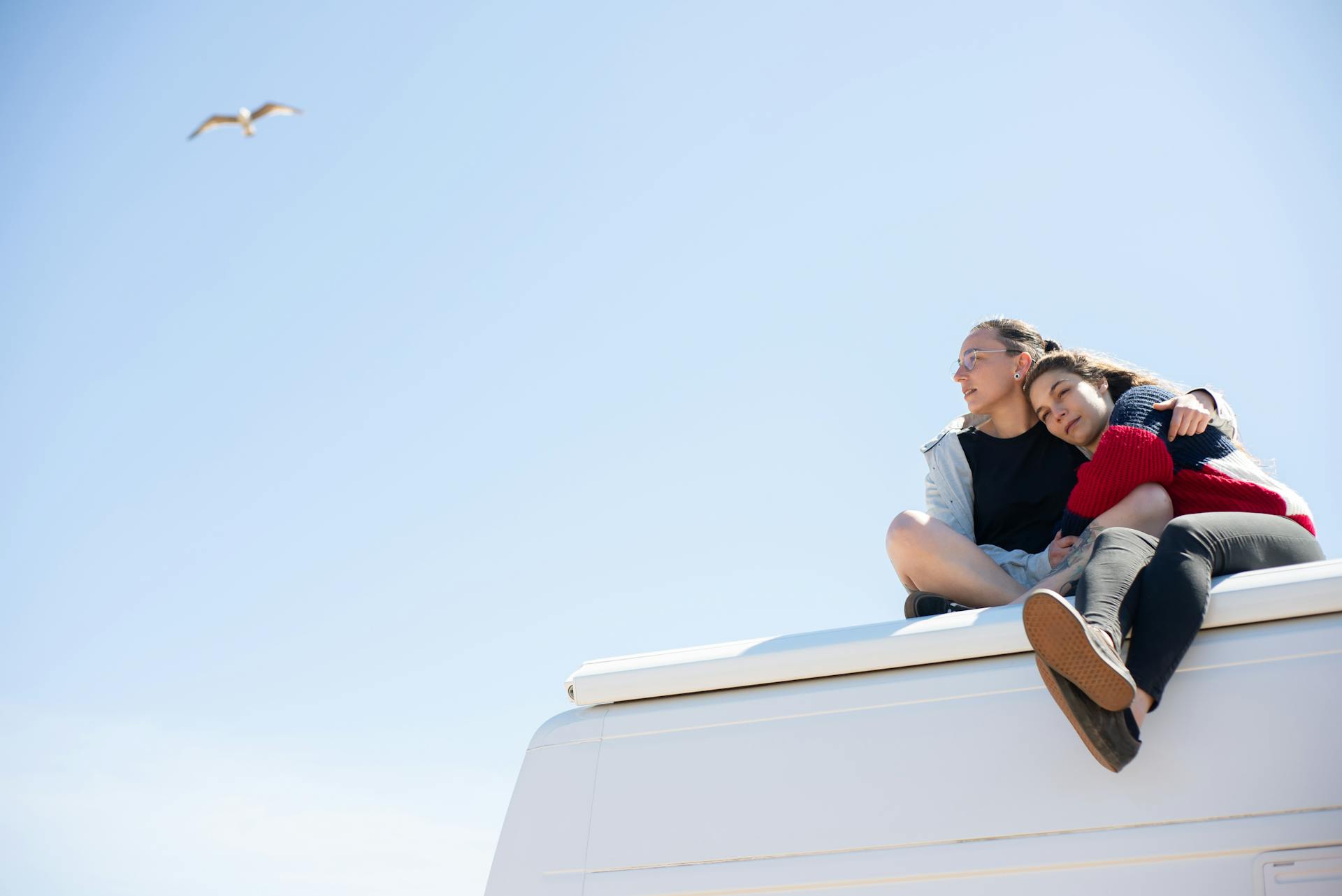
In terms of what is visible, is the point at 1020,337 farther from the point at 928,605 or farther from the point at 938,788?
the point at 938,788

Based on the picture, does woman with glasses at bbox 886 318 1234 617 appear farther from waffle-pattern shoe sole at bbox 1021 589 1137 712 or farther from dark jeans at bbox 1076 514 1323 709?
waffle-pattern shoe sole at bbox 1021 589 1137 712

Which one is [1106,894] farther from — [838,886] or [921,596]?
[921,596]

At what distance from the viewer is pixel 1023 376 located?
3451 mm

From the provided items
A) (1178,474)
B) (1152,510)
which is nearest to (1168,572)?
(1152,510)

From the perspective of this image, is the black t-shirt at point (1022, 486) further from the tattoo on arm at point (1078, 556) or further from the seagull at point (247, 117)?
the seagull at point (247, 117)

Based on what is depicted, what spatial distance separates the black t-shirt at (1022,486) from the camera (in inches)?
124

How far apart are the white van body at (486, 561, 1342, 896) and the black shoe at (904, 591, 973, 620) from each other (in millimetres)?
542

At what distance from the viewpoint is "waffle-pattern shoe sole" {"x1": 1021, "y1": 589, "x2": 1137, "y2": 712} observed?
1.61m

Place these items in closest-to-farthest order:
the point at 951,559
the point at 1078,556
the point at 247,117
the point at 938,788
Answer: the point at 938,788
the point at 1078,556
the point at 951,559
the point at 247,117

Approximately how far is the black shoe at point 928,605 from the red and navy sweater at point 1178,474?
0.44 metres

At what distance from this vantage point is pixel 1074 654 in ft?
5.42

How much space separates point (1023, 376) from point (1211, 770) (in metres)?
2.07

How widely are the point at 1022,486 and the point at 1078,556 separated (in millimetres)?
910

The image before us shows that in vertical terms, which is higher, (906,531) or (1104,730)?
(906,531)
